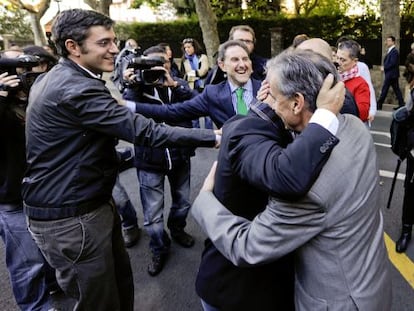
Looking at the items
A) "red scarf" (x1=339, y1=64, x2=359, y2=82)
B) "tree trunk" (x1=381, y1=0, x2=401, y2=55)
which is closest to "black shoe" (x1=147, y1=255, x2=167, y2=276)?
"red scarf" (x1=339, y1=64, x2=359, y2=82)

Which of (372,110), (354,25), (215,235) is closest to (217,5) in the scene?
(354,25)

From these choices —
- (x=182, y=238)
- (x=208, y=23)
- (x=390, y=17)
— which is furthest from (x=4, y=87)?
(x=208, y=23)

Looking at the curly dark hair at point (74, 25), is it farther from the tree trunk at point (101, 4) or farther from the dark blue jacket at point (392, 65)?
the tree trunk at point (101, 4)

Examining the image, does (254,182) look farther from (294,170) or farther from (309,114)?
(309,114)

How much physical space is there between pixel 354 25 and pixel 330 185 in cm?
1448

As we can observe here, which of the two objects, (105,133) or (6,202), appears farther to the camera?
(6,202)

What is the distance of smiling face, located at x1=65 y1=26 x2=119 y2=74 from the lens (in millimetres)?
1866

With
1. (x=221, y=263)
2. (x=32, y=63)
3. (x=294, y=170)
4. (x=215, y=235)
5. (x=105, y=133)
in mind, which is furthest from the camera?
(x=32, y=63)

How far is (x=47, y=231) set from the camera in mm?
1931

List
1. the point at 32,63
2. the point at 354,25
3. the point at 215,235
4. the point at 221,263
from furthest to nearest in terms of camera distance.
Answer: the point at 354,25 < the point at 32,63 < the point at 221,263 < the point at 215,235

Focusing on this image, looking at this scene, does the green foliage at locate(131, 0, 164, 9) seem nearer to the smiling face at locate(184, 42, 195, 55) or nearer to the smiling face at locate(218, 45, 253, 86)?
the smiling face at locate(184, 42, 195, 55)

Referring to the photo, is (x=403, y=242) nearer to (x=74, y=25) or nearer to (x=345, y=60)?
(x=345, y=60)

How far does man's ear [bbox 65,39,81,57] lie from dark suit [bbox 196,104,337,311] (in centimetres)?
93

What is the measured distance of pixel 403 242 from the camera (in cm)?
339
